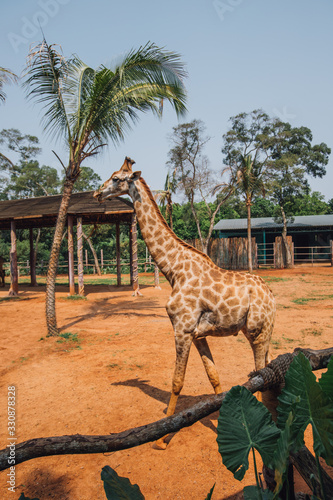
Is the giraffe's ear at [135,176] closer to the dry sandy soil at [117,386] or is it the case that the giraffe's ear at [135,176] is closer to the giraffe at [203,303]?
the giraffe at [203,303]

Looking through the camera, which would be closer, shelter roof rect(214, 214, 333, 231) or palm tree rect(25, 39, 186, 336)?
palm tree rect(25, 39, 186, 336)

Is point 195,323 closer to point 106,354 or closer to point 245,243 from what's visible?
point 106,354

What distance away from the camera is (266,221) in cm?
2908

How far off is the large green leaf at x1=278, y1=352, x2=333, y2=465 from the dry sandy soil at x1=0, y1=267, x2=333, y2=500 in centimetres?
209

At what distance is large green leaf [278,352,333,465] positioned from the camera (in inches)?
39.1

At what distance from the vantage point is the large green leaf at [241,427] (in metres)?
1.15

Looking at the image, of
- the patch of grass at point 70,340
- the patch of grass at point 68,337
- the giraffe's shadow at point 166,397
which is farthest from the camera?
the patch of grass at point 68,337

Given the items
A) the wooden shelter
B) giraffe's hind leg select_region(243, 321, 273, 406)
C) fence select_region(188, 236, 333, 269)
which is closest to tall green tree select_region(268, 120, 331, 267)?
fence select_region(188, 236, 333, 269)

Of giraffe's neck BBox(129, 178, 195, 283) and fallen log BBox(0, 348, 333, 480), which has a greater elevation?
giraffe's neck BBox(129, 178, 195, 283)

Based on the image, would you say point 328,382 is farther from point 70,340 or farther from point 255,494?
point 70,340

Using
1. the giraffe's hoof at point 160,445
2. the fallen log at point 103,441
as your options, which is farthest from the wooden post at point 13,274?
the fallen log at point 103,441

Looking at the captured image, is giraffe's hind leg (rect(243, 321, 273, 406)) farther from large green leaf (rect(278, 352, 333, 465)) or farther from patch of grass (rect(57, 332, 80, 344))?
patch of grass (rect(57, 332, 80, 344))

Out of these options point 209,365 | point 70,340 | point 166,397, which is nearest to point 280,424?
point 209,365

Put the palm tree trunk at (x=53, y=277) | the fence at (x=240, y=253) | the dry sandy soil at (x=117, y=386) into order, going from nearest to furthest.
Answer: the dry sandy soil at (x=117, y=386)
the palm tree trunk at (x=53, y=277)
the fence at (x=240, y=253)
